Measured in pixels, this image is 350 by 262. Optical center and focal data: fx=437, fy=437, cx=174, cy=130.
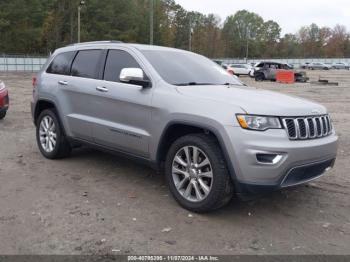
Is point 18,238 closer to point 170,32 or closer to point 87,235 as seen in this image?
point 87,235

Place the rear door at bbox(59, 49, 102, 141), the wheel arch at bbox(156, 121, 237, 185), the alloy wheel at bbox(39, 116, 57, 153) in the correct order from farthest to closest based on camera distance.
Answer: the alloy wheel at bbox(39, 116, 57, 153), the rear door at bbox(59, 49, 102, 141), the wheel arch at bbox(156, 121, 237, 185)

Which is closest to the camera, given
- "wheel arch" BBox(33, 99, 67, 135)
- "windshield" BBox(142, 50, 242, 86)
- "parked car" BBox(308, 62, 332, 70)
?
"windshield" BBox(142, 50, 242, 86)

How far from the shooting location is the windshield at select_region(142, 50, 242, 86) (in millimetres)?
5223

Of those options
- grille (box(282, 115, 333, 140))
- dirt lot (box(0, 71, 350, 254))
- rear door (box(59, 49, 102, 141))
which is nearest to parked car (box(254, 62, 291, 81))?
dirt lot (box(0, 71, 350, 254))

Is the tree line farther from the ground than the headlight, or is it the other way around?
the tree line

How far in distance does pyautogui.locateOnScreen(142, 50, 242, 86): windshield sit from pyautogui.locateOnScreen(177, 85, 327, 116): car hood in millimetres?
286

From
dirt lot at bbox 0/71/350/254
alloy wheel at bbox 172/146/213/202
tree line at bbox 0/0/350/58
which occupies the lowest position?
dirt lot at bbox 0/71/350/254

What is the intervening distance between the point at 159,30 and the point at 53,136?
275 ft

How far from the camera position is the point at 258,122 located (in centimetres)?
420

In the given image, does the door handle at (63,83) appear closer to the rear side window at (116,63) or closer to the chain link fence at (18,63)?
the rear side window at (116,63)

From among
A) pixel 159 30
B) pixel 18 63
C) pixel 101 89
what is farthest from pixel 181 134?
pixel 159 30

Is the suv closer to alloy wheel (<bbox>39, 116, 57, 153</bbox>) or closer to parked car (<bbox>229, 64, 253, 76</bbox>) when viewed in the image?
alloy wheel (<bbox>39, 116, 57, 153</bbox>)

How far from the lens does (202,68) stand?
5766 millimetres

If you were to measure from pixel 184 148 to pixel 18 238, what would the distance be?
1855mm
